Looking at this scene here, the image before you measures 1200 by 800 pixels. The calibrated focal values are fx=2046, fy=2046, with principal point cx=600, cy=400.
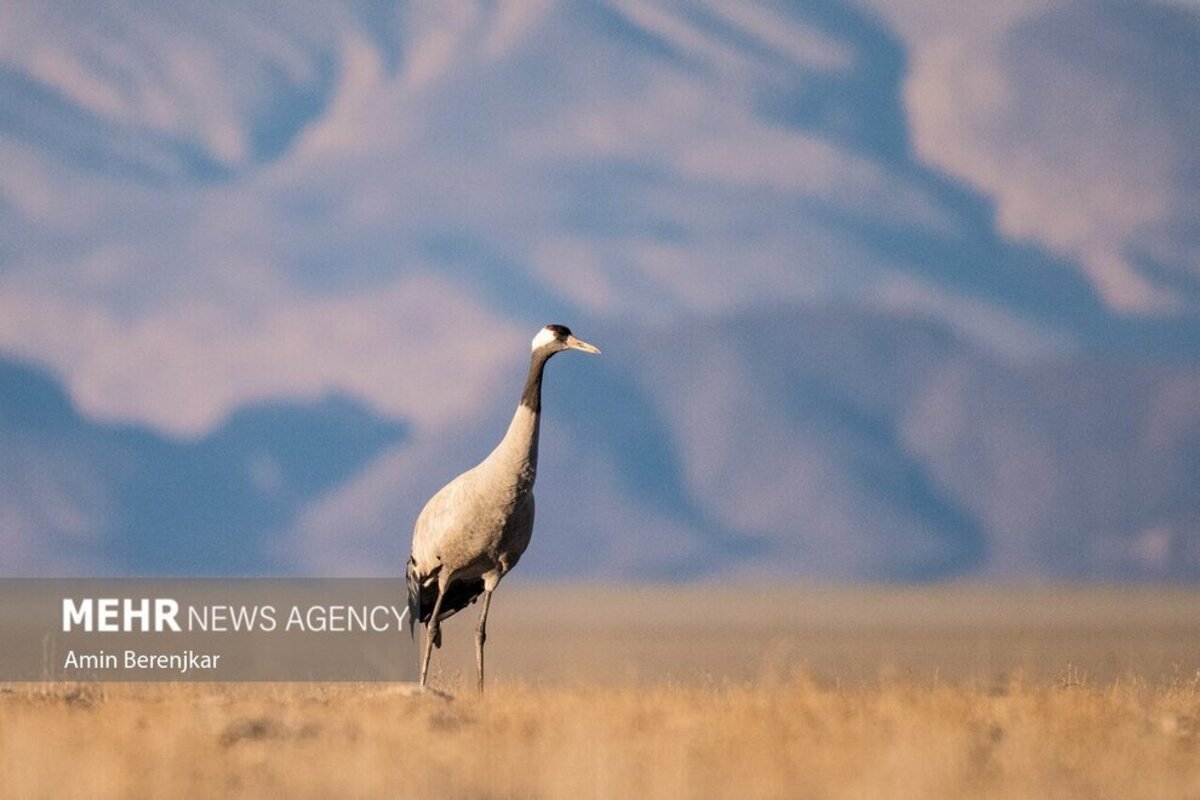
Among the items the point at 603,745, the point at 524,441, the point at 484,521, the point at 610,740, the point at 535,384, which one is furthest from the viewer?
the point at 535,384

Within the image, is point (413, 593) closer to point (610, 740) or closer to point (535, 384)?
point (535, 384)

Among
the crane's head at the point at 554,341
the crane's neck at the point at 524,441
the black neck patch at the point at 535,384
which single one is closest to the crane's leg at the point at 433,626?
the crane's neck at the point at 524,441

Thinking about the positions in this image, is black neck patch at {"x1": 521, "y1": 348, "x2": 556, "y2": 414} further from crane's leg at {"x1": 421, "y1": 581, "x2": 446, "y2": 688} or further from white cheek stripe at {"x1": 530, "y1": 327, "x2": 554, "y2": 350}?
crane's leg at {"x1": 421, "y1": 581, "x2": 446, "y2": 688}

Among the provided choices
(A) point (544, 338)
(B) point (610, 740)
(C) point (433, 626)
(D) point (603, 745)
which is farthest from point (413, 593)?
(D) point (603, 745)

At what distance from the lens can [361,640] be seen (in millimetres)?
20141

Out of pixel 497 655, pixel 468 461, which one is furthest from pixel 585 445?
pixel 497 655

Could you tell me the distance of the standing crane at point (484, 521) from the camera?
17797mm

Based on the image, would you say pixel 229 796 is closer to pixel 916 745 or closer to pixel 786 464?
pixel 916 745

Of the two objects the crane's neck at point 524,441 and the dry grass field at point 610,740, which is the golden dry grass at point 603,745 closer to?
the dry grass field at point 610,740

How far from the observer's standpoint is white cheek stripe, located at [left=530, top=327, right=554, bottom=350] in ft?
61.9

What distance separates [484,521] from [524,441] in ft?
2.62

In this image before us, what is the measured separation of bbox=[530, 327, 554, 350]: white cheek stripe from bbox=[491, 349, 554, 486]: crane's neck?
482mm

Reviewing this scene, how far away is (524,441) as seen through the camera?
18.0 metres

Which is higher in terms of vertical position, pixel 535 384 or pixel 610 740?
pixel 535 384
